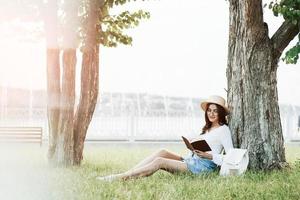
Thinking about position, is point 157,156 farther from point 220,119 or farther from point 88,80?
point 88,80

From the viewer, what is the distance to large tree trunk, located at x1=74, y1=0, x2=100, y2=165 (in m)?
11.6

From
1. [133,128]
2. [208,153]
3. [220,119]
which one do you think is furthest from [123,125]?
[208,153]

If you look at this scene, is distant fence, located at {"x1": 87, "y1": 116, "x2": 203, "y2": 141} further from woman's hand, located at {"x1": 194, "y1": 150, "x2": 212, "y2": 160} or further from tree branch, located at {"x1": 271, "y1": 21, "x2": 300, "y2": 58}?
woman's hand, located at {"x1": 194, "y1": 150, "x2": 212, "y2": 160}

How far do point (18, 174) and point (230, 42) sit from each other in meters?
4.03

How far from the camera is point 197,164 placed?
8.70 metres

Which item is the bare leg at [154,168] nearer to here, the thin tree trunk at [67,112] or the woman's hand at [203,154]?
the woman's hand at [203,154]

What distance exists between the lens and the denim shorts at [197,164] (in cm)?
866

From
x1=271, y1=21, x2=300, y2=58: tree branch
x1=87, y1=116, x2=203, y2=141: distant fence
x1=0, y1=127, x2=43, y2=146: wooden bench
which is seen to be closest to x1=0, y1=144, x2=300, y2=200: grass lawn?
x1=271, y1=21, x2=300, y2=58: tree branch

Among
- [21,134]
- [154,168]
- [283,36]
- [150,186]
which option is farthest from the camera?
[21,134]

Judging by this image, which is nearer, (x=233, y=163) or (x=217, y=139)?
(x=233, y=163)

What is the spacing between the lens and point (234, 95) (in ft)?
32.2

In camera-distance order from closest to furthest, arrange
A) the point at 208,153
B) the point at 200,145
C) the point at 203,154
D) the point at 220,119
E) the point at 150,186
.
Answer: the point at 150,186
the point at 203,154
the point at 208,153
the point at 200,145
the point at 220,119

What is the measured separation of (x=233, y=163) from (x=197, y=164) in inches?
19.7

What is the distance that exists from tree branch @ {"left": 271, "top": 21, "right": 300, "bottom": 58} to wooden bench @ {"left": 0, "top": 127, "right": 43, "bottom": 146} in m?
10.1
